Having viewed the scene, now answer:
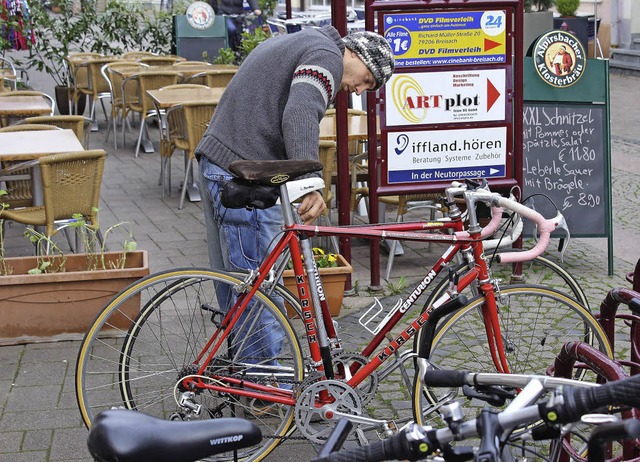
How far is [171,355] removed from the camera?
408cm

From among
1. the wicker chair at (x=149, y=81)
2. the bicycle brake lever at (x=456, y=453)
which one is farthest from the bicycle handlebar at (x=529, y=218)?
the wicker chair at (x=149, y=81)

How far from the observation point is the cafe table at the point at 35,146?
20.6 ft

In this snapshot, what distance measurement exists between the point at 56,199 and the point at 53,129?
3.97 feet

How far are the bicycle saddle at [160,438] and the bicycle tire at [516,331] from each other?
1.87 meters

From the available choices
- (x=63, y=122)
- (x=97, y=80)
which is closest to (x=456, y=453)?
(x=63, y=122)

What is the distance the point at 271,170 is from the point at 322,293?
0.54m

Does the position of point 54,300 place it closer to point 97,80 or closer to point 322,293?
point 322,293

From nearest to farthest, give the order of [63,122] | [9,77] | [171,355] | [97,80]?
1. [171,355]
2. [63,122]
3. [9,77]
4. [97,80]

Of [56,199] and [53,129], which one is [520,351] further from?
[53,129]

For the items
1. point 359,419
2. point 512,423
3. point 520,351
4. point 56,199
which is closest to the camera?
point 512,423

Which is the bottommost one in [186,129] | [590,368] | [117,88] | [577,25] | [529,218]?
[590,368]

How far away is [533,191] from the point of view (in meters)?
7.13

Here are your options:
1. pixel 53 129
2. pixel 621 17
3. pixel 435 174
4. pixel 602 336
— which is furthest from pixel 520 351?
pixel 621 17

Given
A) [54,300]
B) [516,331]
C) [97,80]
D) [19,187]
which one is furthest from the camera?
[97,80]
